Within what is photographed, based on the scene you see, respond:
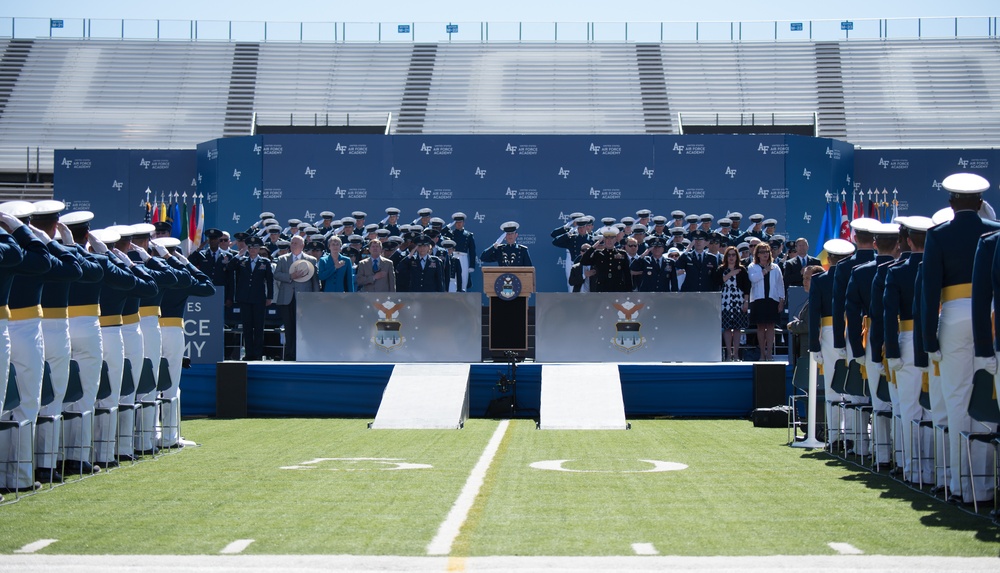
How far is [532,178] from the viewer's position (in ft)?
82.3

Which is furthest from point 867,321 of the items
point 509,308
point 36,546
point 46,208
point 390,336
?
point 390,336

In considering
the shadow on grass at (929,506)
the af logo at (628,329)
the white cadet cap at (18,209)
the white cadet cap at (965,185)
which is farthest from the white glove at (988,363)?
the af logo at (628,329)

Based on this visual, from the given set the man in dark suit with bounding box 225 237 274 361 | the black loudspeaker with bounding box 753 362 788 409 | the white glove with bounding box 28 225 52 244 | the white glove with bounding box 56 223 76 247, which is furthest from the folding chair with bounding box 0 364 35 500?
the black loudspeaker with bounding box 753 362 788 409

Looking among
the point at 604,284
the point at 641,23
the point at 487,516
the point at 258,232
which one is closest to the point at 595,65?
the point at 641,23

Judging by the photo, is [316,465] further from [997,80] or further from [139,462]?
[997,80]

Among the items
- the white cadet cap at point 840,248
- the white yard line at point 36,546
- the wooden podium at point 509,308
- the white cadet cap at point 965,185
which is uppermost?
the white cadet cap at point 965,185

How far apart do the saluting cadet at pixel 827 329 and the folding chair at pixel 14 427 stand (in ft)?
22.2

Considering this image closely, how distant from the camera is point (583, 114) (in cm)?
3522

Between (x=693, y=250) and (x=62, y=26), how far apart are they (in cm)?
2703

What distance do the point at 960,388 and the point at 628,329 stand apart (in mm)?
8550

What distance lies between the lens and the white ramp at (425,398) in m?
14.5

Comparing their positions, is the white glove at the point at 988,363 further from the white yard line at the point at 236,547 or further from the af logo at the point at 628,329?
the af logo at the point at 628,329

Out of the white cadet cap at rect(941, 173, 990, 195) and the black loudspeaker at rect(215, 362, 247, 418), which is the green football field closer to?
the white cadet cap at rect(941, 173, 990, 195)

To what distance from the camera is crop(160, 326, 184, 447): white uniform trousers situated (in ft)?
39.8
